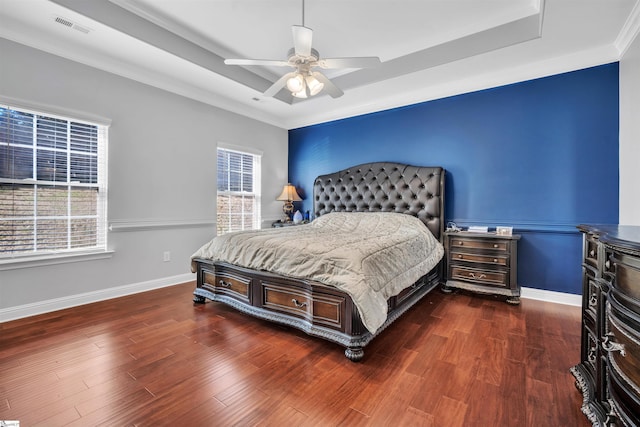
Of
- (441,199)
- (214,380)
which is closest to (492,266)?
(441,199)

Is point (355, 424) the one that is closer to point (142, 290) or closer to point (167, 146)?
point (142, 290)

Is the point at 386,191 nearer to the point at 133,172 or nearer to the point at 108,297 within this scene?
the point at 133,172

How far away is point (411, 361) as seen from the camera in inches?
77.7

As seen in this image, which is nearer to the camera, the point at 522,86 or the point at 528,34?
the point at 528,34

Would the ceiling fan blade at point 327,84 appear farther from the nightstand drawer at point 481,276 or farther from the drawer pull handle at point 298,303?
the nightstand drawer at point 481,276

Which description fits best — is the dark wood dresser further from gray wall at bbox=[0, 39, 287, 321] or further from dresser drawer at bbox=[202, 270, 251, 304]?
gray wall at bbox=[0, 39, 287, 321]

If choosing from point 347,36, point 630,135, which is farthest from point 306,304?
point 630,135

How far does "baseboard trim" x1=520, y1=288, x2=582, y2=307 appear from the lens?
3062 millimetres

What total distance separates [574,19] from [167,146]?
14.7ft

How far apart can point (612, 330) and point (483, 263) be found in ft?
7.41

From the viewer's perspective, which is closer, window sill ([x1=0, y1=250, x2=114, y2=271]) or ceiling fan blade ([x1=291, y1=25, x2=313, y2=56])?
ceiling fan blade ([x1=291, y1=25, x2=313, y2=56])

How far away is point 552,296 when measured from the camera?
3.17 metres

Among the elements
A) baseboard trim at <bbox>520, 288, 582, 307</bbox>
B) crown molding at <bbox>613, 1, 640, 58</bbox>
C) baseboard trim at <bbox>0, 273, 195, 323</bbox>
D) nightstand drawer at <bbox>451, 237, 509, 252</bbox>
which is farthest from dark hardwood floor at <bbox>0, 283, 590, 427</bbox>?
crown molding at <bbox>613, 1, 640, 58</bbox>

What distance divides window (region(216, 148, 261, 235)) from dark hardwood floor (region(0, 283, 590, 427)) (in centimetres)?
204
